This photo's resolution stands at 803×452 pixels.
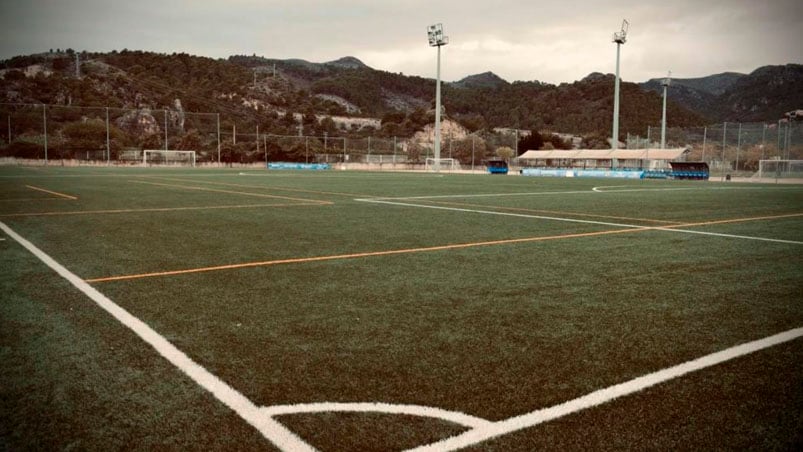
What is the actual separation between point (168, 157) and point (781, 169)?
4913 centimetres

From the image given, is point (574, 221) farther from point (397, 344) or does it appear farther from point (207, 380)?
point (207, 380)

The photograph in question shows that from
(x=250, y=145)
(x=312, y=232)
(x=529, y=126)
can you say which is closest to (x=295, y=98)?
(x=529, y=126)

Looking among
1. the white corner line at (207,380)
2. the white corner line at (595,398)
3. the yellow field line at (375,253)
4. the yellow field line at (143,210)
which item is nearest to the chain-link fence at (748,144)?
the yellow field line at (375,253)

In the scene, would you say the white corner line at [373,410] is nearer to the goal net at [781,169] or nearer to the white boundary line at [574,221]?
the white boundary line at [574,221]

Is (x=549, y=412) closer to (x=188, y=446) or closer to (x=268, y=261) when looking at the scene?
(x=188, y=446)

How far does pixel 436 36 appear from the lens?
58438 mm

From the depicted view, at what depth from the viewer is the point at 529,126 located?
14488 cm

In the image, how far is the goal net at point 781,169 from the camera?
3431 cm

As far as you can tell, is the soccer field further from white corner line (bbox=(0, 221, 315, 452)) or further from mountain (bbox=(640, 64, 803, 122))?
mountain (bbox=(640, 64, 803, 122))

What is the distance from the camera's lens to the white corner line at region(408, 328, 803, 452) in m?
→ 2.37

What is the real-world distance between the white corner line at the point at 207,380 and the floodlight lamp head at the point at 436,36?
55.9 m

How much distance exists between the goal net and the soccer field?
3131 centimetres

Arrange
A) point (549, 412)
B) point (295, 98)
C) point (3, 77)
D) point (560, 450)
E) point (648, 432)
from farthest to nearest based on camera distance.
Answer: point (295, 98), point (3, 77), point (549, 412), point (648, 432), point (560, 450)

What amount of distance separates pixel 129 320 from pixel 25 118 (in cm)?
5971
